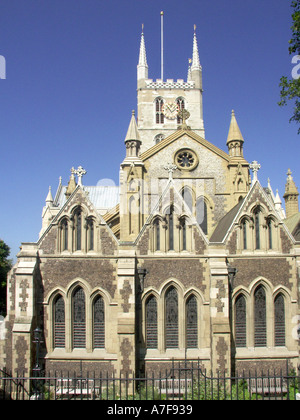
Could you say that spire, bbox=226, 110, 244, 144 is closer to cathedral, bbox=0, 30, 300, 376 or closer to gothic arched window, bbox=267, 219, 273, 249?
cathedral, bbox=0, 30, 300, 376

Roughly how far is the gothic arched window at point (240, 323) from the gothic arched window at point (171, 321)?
8.79ft

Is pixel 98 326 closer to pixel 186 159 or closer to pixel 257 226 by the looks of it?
pixel 257 226

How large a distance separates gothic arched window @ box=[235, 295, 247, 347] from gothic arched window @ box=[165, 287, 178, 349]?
2.68m

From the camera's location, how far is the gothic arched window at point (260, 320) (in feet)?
58.0

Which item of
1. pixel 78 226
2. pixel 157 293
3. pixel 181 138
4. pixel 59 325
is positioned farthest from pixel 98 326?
pixel 181 138

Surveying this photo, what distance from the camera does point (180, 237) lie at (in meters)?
18.2

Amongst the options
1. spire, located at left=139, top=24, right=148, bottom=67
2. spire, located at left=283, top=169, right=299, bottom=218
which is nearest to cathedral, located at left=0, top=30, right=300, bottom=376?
spire, located at left=283, top=169, right=299, bottom=218

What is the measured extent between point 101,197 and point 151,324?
2826cm

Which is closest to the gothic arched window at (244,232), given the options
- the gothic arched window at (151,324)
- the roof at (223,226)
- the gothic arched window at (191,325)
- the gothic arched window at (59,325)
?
the roof at (223,226)

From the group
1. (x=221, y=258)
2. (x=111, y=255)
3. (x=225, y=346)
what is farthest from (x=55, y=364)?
(x=221, y=258)

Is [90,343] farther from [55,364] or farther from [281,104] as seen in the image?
[281,104]

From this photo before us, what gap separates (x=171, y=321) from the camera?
17688 millimetres

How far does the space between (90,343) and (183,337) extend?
4.08 m
